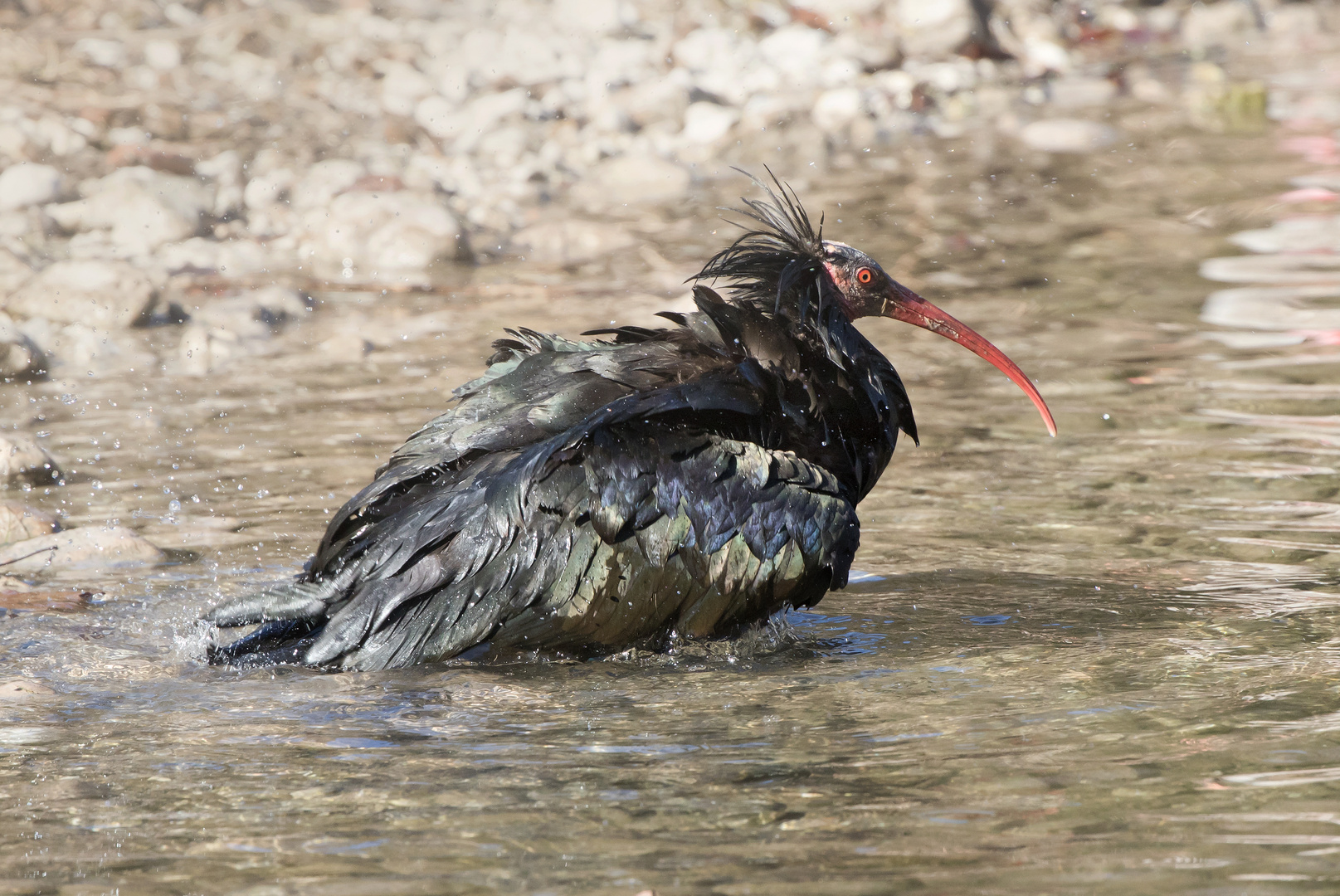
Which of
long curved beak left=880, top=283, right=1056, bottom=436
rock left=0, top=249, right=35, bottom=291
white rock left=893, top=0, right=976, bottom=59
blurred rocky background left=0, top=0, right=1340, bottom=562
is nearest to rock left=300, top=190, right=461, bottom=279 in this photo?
blurred rocky background left=0, top=0, right=1340, bottom=562

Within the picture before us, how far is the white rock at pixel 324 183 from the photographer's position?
1316cm

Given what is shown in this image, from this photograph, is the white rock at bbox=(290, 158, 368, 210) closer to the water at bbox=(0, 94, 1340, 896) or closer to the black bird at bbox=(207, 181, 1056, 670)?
the water at bbox=(0, 94, 1340, 896)

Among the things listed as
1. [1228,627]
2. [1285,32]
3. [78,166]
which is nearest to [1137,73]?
[1285,32]

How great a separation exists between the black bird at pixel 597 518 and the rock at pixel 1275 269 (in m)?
6.11

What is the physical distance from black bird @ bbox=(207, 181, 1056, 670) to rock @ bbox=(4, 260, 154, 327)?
5673mm

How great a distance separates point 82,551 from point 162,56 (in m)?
10.2

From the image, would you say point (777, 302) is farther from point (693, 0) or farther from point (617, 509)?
point (693, 0)

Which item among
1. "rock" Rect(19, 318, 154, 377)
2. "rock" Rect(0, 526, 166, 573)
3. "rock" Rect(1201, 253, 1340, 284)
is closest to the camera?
"rock" Rect(0, 526, 166, 573)

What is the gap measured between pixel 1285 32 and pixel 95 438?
17666 mm

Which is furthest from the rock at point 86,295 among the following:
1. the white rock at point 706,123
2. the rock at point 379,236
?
the white rock at point 706,123

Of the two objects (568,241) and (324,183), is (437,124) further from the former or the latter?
(568,241)

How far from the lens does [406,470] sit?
561 centimetres

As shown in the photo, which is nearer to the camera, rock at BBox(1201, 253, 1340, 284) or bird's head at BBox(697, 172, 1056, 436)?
bird's head at BBox(697, 172, 1056, 436)

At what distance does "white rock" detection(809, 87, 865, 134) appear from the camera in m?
16.3
